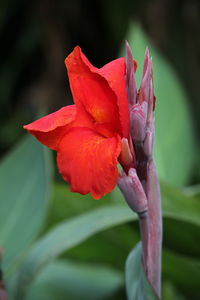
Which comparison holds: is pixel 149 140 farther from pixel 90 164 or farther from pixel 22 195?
pixel 22 195

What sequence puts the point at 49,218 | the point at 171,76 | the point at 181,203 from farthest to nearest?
1. the point at 171,76
2. the point at 49,218
3. the point at 181,203

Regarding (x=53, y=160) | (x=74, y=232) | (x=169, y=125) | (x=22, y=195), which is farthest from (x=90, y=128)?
(x=53, y=160)

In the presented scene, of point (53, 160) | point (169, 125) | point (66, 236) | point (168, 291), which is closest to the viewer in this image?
point (66, 236)

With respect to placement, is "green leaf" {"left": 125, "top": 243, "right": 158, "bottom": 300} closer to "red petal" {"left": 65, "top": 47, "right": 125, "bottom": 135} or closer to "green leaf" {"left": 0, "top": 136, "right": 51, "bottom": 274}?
"red petal" {"left": 65, "top": 47, "right": 125, "bottom": 135}

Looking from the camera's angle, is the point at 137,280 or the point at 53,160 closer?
the point at 137,280

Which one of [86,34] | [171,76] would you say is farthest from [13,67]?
[171,76]

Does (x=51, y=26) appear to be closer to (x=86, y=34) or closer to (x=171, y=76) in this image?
(x=86, y=34)
